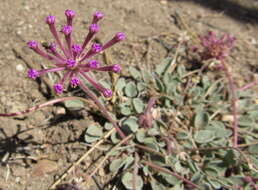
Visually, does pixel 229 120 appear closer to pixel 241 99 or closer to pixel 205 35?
pixel 241 99

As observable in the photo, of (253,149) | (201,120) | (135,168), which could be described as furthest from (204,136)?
(135,168)

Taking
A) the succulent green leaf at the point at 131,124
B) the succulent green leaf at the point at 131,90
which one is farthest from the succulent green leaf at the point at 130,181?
the succulent green leaf at the point at 131,90

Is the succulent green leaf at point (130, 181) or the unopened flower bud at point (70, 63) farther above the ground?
the unopened flower bud at point (70, 63)

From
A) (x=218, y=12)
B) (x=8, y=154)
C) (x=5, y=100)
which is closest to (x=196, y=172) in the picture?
(x=8, y=154)

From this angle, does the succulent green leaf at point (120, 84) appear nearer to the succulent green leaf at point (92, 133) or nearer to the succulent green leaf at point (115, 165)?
the succulent green leaf at point (92, 133)

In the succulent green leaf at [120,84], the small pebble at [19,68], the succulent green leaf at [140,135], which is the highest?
the small pebble at [19,68]

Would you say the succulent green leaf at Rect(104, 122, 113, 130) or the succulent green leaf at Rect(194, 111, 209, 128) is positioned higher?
the succulent green leaf at Rect(104, 122, 113, 130)

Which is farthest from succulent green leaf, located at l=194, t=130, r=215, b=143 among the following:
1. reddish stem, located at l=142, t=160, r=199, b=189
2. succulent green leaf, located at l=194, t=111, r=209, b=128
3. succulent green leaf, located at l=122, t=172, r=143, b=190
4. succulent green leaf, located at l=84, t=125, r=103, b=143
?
succulent green leaf, located at l=84, t=125, r=103, b=143

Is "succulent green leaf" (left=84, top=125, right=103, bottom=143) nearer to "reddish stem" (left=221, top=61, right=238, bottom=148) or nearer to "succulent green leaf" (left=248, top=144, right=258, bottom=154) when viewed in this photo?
"reddish stem" (left=221, top=61, right=238, bottom=148)
